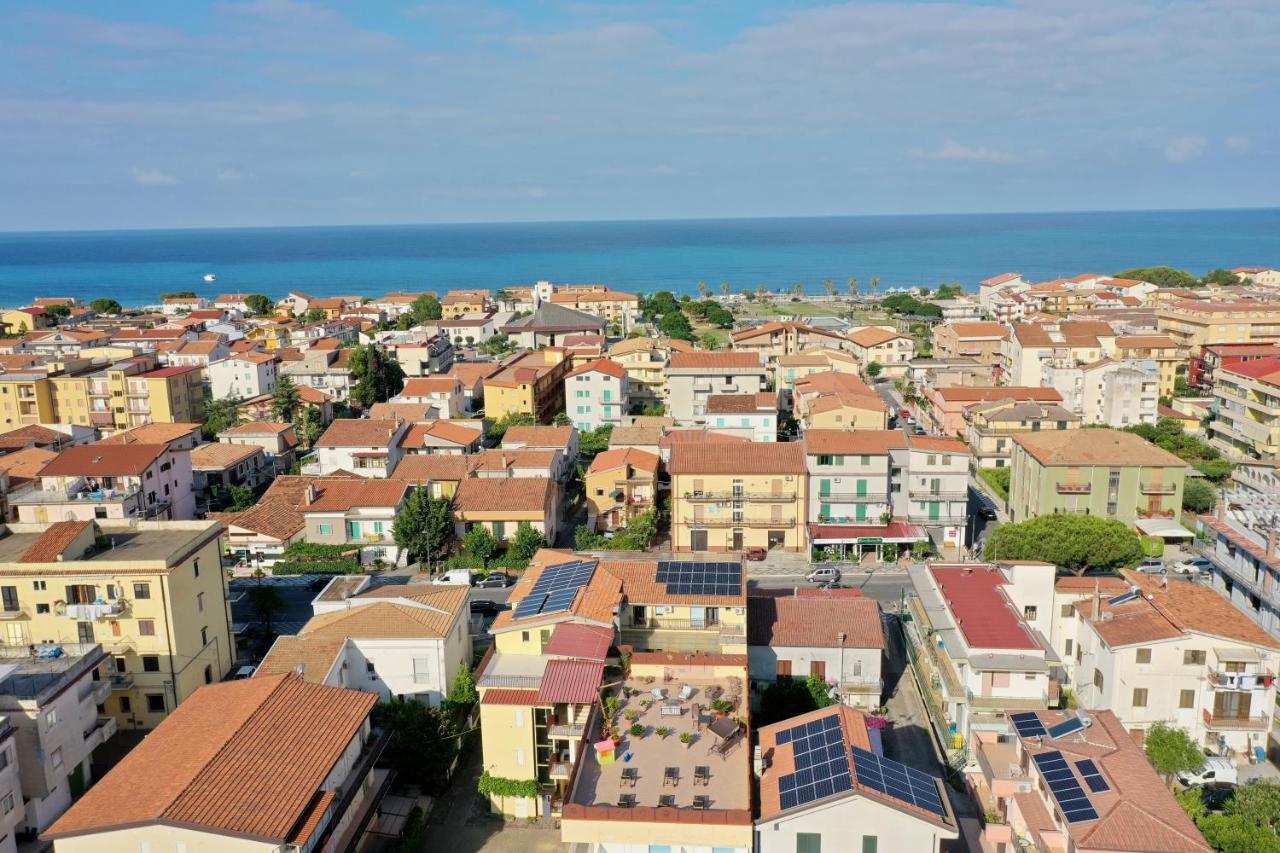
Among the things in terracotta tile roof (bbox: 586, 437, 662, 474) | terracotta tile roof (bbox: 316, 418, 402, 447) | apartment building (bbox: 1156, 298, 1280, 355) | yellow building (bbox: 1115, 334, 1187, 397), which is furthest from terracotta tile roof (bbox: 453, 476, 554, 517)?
apartment building (bbox: 1156, 298, 1280, 355)

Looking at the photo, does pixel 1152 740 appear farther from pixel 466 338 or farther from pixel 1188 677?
pixel 466 338

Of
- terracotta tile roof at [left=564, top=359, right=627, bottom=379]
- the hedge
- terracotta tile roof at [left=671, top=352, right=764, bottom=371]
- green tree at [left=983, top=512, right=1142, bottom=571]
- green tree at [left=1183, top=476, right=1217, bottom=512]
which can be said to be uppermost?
terracotta tile roof at [left=671, top=352, right=764, bottom=371]

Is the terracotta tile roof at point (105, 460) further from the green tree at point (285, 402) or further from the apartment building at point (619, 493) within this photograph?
the apartment building at point (619, 493)

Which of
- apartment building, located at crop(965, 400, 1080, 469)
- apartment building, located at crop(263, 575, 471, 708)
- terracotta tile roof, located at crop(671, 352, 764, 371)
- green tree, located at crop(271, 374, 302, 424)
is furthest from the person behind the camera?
green tree, located at crop(271, 374, 302, 424)

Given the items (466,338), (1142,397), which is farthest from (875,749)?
(466,338)

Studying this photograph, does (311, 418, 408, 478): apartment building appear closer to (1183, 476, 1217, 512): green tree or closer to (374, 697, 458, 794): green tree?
(374, 697, 458, 794): green tree

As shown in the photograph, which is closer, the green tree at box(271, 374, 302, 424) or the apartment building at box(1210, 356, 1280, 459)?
the apartment building at box(1210, 356, 1280, 459)

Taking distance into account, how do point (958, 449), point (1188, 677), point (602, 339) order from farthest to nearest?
point (602, 339) → point (958, 449) → point (1188, 677)
